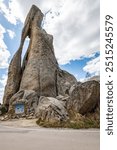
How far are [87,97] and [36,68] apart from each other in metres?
12.3

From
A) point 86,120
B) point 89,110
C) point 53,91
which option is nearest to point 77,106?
point 89,110

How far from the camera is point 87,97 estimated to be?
12.5 m

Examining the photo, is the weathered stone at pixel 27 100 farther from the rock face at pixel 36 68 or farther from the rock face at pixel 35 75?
the rock face at pixel 36 68

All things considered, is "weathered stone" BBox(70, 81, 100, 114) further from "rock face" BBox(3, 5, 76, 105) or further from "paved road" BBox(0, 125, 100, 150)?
"rock face" BBox(3, 5, 76, 105)

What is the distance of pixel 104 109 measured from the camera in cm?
304

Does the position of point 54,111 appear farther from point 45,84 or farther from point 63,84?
point 63,84

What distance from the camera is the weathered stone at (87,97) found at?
12422 millimetres

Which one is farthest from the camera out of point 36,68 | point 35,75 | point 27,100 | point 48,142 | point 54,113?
point 36,68

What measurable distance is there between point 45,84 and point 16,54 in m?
5.57

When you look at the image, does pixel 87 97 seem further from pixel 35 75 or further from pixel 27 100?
pixel 35 75

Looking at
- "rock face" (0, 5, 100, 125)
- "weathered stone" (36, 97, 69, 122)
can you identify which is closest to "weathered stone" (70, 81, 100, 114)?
"weathered stone" (36, 97, 69, 122)

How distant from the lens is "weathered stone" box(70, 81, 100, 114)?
40.8ft

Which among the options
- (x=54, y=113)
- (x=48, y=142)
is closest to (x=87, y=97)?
(x=54, y=113)

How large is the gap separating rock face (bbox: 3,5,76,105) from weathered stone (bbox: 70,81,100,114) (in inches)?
396
